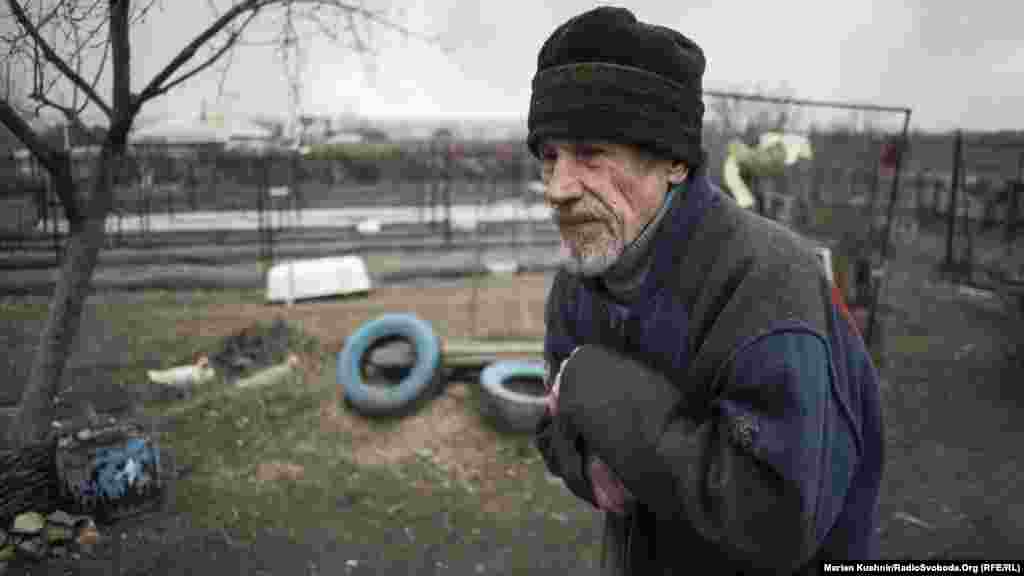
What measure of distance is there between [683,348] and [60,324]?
15.0 feet

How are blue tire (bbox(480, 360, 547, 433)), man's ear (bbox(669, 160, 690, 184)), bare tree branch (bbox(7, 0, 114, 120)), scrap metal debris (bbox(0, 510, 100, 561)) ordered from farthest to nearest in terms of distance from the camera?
blue tire (bbox(480, 360, 547, 433)) < scrap metal debris (bbox(0, 510, 100, 561)) < bare tree branch (bbox(7, 0, 114, 120)) < man's ear (bbox(669, 160, 690, 184))

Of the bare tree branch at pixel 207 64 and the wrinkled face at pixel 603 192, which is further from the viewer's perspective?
the bare tree branch at pixel 207 64

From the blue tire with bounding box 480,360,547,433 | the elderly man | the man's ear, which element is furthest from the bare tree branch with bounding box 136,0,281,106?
the man's ear

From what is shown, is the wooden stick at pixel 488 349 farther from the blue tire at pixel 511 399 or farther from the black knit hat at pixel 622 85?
the black knit hat at pixel 622 85

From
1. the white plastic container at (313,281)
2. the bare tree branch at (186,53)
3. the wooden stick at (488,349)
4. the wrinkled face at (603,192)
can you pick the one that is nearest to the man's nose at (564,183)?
the wrinkled face at (603,192)

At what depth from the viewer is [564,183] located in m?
1.39

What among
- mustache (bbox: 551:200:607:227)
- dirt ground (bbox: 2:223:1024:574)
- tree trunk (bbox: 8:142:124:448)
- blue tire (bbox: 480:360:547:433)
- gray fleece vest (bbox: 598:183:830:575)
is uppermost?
mustache (bbox: 551:200:607:227)

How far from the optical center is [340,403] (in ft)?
21.6

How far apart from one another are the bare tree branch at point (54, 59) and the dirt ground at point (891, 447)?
2.84 m

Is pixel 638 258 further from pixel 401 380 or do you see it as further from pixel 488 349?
pixel 401 380

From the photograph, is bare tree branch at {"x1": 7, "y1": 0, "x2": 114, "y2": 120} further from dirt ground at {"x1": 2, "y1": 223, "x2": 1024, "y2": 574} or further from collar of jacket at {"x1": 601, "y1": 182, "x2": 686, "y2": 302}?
collar of jacket at {"x1": 601, "y1": 182, "x2": 686, "y2": 302}

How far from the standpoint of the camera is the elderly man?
1149 millimetres

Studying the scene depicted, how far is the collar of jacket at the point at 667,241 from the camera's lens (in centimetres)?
140

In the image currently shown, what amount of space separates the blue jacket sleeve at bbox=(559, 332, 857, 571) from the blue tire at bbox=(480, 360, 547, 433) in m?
4.70
